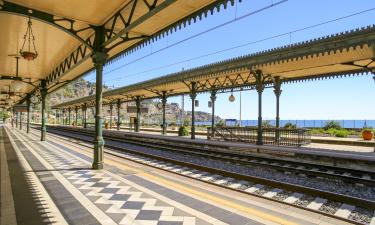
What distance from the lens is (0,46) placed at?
37.2ft

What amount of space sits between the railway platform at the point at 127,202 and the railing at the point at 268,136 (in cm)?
1111

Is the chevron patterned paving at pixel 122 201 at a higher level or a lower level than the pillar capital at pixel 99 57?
lower

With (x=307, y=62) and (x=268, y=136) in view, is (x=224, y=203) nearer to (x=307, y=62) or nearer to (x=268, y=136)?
(x=307, y=62)

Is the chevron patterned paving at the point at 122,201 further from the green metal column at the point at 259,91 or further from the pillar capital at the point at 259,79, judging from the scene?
the pillar capital at the point at 259,79

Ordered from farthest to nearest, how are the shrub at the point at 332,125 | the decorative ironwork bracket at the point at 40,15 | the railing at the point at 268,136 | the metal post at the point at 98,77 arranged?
1. the shrub at the point at 332,125
2. the railing at the point at 268,136
3. the metal post at the point at 98,77
4. the decorative ironwork bracket at the point at 40,15

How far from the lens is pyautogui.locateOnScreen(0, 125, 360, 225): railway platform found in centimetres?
523

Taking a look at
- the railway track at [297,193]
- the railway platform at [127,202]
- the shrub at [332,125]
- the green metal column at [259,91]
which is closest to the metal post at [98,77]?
the railway platform at [127,202]

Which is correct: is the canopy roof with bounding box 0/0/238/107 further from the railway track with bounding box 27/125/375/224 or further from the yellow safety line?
the railway track with bounding box 27/125/375/224

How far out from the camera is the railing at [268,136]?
59.5 ft

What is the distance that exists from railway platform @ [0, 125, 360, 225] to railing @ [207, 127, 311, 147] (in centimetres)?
1111

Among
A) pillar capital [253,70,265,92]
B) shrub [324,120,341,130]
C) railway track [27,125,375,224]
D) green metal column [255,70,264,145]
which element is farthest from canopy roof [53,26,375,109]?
shrub [324,120,341,130]

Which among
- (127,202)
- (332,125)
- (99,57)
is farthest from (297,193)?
(332,125)

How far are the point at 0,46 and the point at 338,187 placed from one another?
12712 millimetres

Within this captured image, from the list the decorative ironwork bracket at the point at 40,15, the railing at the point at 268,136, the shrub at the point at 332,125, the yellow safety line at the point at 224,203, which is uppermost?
the decorative ironwork bracket at the point at 40,15
